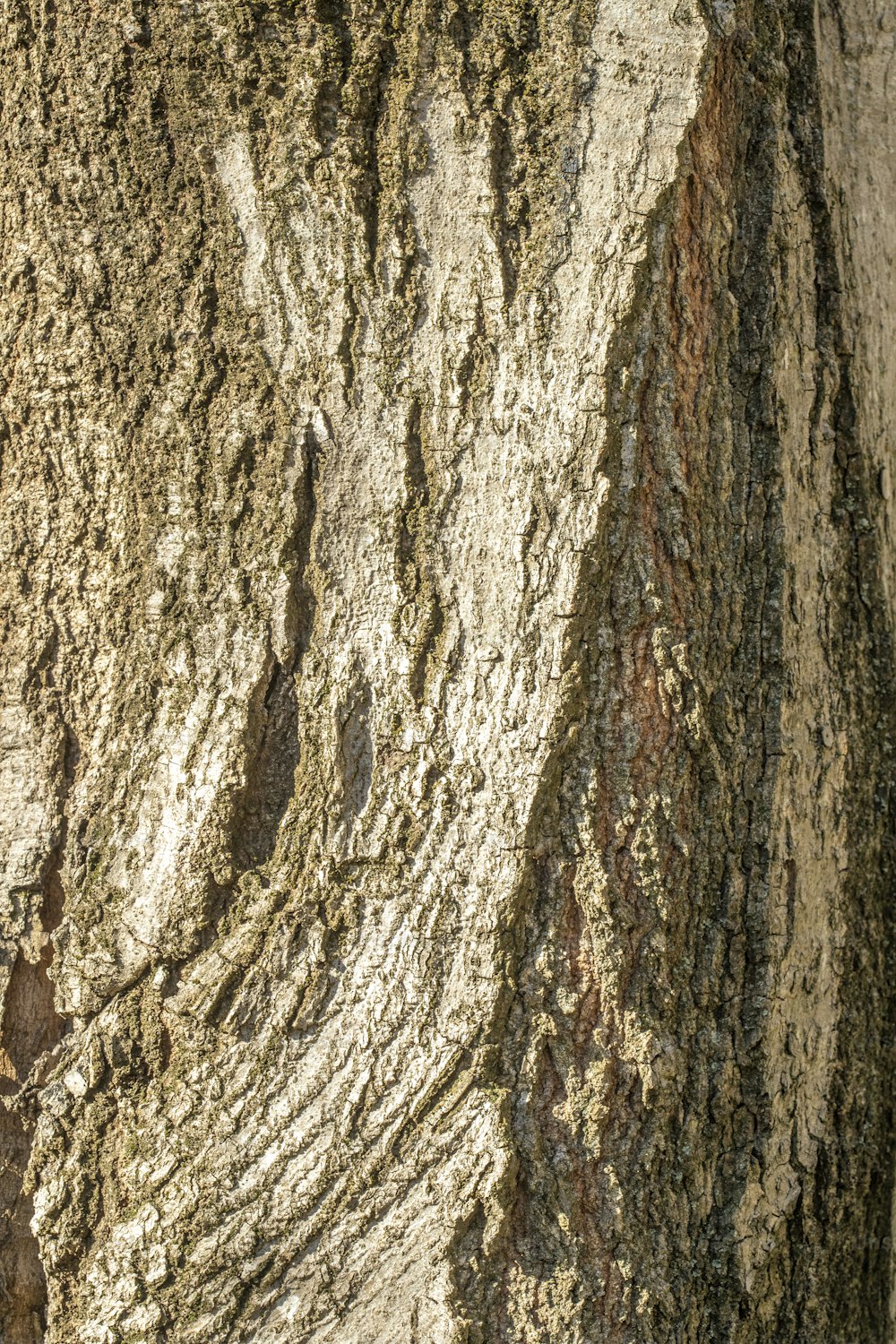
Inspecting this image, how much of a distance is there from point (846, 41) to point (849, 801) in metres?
1.20

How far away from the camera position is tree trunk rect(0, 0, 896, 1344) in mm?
1335

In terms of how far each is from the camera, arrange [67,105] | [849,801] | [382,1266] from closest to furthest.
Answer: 1. [382,1266]
2. [67,105]
3. [849,801]

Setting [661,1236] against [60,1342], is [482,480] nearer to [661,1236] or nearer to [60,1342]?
[661,1236]

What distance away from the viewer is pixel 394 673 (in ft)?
4.45

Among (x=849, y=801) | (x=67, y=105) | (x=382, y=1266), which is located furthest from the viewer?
(x=849, y=801)

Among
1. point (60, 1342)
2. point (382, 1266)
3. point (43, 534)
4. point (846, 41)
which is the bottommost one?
point (60, 1342)

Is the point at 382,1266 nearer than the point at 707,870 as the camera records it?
Yes

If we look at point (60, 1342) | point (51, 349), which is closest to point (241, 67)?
point (51, 349)

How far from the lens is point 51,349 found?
4.80 feet

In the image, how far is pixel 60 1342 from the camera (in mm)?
1426

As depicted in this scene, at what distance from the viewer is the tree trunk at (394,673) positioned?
4.38 feet

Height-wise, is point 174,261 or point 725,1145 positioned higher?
point 174,261

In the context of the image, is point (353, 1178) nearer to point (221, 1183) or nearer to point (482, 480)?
point (221, 1183)

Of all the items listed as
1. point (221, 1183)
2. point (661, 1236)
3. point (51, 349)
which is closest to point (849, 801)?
point (661, 1236)
